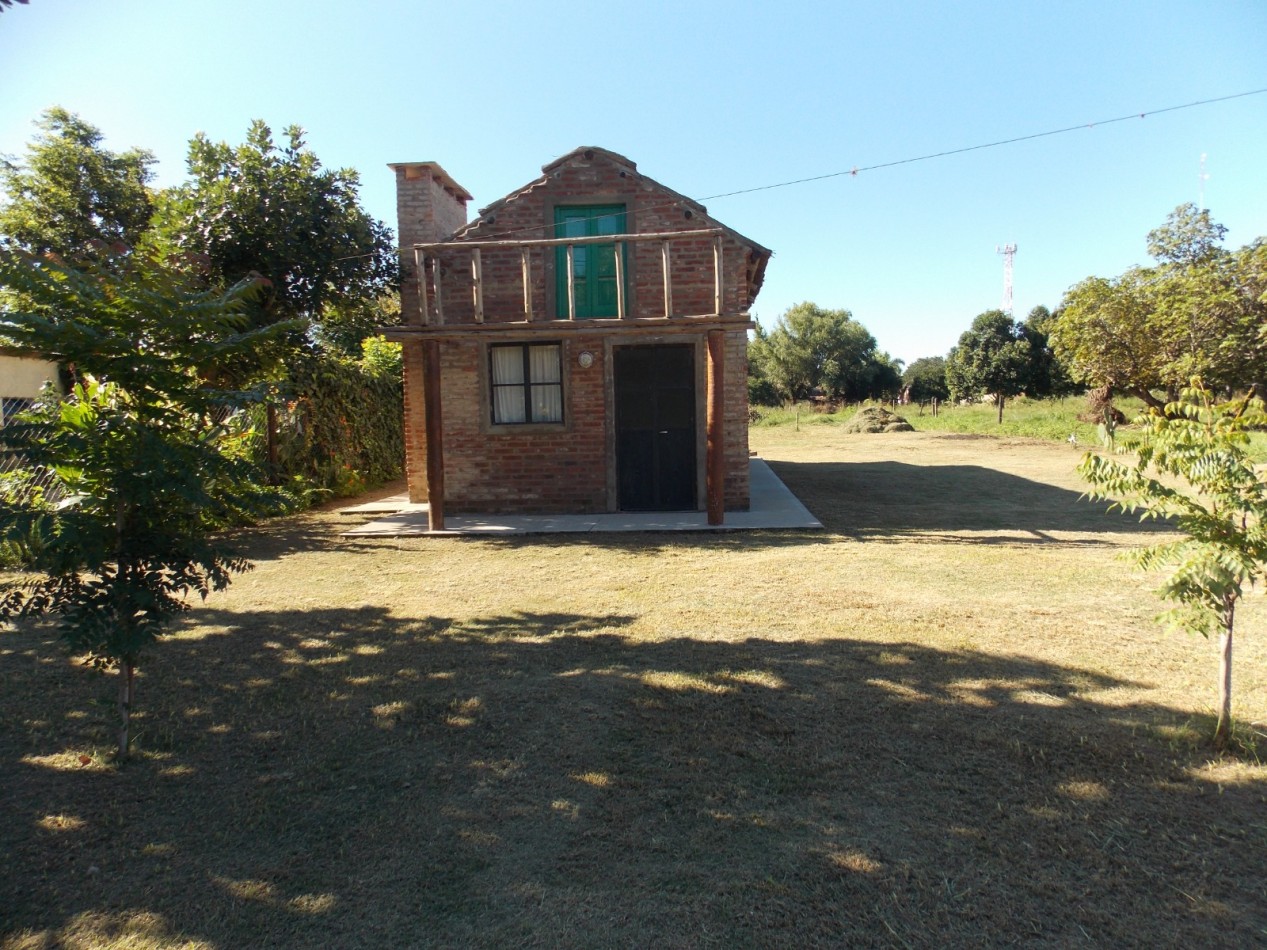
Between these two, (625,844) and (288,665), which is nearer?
(625,844)

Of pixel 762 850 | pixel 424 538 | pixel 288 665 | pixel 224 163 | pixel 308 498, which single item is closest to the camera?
pixel 762 850

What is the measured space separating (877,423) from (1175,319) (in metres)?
12.0

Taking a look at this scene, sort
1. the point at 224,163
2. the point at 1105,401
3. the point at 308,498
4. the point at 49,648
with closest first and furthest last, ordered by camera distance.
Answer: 1. the point at 49,648
2. the point at 224,163
3. the point at 308,498
4. the point at 1105,401

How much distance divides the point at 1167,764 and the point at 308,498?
1178 cm

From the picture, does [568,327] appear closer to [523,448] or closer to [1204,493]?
[523,448]

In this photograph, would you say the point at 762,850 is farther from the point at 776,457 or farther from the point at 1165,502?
the point at 776,457

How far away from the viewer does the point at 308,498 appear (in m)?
12.5

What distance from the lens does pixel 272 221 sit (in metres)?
10.9

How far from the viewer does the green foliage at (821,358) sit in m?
51.5

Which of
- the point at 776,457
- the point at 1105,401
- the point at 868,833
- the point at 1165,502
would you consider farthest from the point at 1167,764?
the point at 1105,401

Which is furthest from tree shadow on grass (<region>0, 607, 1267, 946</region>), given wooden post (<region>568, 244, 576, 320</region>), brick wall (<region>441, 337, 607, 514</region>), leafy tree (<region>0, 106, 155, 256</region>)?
leafy tree (<region>0, 106, 155, 256</region>)

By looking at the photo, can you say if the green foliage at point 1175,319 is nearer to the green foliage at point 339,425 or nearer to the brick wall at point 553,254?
the brick wall at point 553,254

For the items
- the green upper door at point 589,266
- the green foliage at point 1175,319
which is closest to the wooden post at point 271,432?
the green upper door at point 589,266

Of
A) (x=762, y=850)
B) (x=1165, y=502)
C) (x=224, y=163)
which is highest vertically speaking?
(x=224, y=163)
